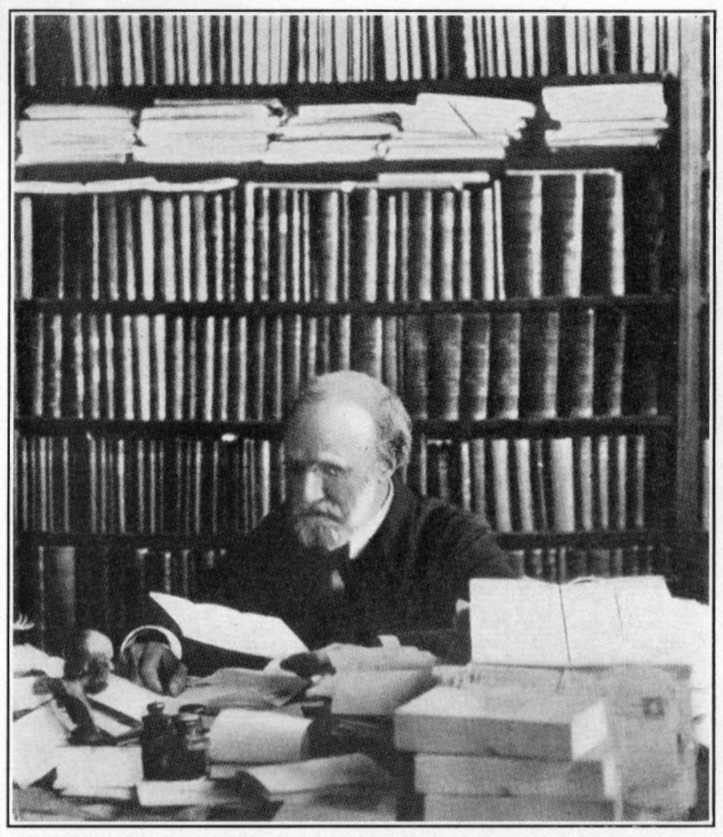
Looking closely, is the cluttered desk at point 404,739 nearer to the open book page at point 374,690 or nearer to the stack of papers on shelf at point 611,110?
the open book page at point 374,690

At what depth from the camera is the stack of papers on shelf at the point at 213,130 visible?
6.66 ft

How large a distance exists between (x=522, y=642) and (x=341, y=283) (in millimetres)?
781

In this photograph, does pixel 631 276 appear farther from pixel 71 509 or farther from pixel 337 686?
pixel 71 509

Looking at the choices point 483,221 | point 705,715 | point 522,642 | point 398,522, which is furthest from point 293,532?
point 705,715

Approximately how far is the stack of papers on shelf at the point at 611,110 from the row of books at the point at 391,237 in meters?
0.08

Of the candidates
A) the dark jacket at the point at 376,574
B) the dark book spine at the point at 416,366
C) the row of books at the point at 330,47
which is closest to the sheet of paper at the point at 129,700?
Answer: the dark jacket at the point at 376,574

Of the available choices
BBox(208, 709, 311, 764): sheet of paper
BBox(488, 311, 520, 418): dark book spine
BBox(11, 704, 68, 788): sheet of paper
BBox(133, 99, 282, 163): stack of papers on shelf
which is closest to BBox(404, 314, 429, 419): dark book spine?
BBox(488, 311, 520, 418): dark book spine

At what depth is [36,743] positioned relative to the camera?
6.20ft

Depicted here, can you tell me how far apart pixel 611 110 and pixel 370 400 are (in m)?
0.75

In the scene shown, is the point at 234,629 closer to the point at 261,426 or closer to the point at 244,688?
the point at 244,688

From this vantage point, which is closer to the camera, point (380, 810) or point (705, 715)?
point (380, 810)

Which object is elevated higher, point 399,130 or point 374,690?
point 399,130

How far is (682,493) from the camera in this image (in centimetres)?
205

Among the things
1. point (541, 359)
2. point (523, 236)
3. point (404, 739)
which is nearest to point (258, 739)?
point (404, 739)
